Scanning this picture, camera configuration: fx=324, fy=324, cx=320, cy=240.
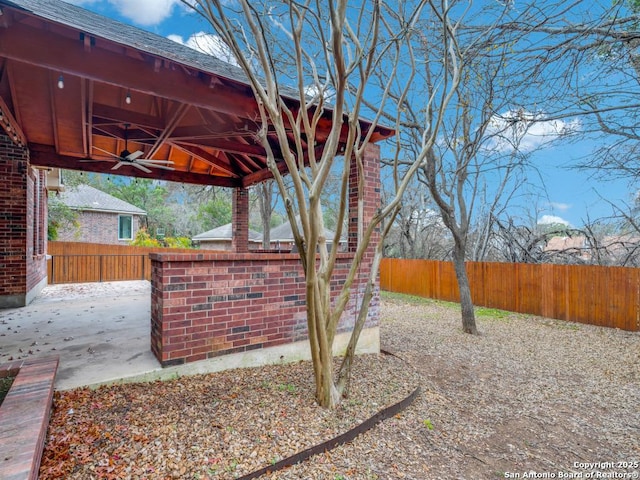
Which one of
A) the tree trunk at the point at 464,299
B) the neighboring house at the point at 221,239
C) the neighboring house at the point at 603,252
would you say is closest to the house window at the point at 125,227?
the neighboring house at the point at 221,239

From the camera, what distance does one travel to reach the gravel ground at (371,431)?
2145 millimetres

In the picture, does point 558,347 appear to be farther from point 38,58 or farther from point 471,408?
point 38,58

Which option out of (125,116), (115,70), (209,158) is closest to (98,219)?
(209,158)

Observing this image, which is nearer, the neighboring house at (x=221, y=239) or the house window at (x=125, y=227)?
the house window at (x=125, y=227)

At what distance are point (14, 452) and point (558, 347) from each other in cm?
710

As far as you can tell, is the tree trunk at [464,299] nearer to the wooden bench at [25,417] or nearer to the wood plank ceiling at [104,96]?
the wood plank ceiling at [104,96]

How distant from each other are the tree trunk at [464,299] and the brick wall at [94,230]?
1792cm

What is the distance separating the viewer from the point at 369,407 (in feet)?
9.71

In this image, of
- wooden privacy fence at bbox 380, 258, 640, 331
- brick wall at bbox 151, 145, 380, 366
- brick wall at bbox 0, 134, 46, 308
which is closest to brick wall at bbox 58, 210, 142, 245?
brick wall at bbox 0, 134, 46, 308

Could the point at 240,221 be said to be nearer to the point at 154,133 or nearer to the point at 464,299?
the point at 154,133

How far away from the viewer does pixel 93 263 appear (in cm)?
1231

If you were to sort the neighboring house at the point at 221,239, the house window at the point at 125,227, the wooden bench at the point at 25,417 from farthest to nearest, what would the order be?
the neighboring house at the point at 221,239 → the house window at the point at 125,227 → the wooden bench at the point at 25,417

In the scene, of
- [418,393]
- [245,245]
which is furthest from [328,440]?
[245,245]

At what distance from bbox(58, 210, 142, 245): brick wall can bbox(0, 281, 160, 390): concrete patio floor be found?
40.0 feet
